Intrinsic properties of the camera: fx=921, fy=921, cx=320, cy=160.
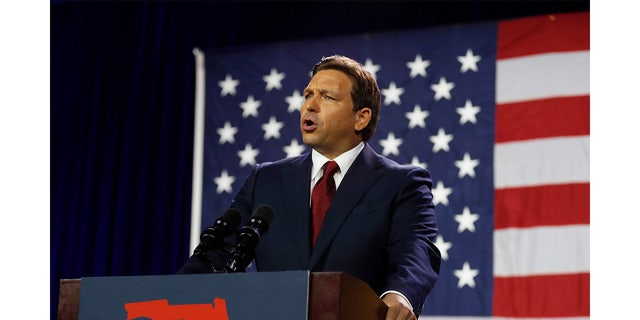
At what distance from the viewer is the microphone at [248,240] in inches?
78.0

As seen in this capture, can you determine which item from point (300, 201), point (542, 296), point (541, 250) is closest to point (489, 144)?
point (541, 250)

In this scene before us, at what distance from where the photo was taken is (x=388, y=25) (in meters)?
5.36

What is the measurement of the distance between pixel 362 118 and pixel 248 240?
73 centimetres

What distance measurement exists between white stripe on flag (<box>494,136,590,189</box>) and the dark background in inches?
44.6

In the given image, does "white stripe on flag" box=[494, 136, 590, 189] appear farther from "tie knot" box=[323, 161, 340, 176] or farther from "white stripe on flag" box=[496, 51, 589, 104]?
"tie knot" box=[323, 161, 340, 176]

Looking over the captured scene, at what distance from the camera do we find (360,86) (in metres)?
2.62

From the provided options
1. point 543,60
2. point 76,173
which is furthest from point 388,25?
point 76,173

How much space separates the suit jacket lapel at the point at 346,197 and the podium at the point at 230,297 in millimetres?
428

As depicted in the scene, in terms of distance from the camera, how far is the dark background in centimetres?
555

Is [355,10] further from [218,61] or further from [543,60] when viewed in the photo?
[543,60]

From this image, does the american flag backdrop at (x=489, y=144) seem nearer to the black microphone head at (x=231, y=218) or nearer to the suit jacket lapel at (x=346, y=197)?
the suit jacket lapel at (x=346, y=197)

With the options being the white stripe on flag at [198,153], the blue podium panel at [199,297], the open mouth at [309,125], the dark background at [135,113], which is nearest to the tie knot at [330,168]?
the open mouth at [309,125]

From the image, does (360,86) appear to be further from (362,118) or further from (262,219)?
(262,219)

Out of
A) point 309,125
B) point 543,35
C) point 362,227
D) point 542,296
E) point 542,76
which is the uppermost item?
point 543,35
